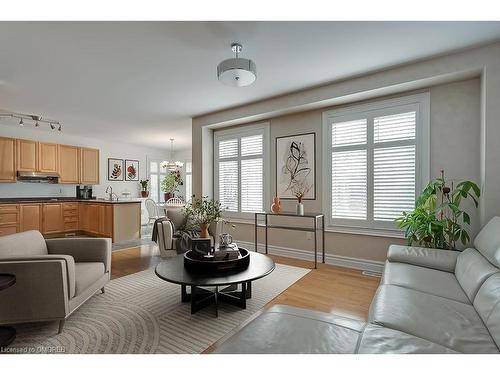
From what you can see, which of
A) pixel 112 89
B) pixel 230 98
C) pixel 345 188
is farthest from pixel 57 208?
pixel 345 188

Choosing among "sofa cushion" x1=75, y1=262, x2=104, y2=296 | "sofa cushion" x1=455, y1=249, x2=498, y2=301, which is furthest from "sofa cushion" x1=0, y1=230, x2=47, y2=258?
"sofa cushion" x1=455, y1=249, x2=498, y2=301

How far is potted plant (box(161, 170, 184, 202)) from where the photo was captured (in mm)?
9070

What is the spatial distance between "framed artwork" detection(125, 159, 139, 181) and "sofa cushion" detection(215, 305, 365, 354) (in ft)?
25.3

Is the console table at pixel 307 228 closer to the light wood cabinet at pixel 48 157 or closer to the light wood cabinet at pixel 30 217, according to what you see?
the light wood cabinet at pixel 30 217

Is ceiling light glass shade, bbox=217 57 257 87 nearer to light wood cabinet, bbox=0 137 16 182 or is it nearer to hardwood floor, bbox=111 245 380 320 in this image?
hardwood floor, bbox=111 245 380 320

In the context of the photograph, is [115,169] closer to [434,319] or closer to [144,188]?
[144,188]

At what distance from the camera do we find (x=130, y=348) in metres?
1.84

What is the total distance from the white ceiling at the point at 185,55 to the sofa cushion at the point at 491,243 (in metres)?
1.81

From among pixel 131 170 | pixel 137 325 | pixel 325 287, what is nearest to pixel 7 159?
pixel 131 170
